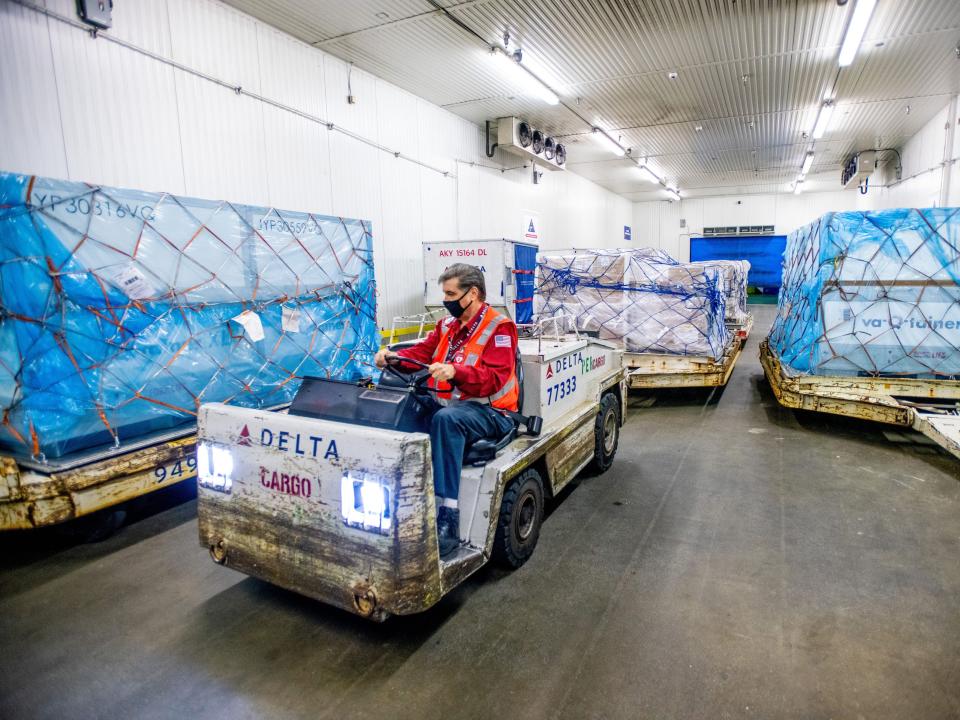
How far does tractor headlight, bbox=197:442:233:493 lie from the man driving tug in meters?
1.01

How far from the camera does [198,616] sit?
117 inches

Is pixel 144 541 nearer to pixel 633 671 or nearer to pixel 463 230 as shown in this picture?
pixel 633 671

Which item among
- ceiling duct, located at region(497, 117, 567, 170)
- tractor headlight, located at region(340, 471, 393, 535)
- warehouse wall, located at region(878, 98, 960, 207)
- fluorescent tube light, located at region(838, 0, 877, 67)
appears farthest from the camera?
ceiling duct, located at region(497, 117, 567, 170)

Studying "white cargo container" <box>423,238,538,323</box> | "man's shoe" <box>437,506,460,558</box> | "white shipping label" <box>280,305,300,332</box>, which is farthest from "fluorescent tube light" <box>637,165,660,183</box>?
"man's shoe" <box>437,506,460,558</box>

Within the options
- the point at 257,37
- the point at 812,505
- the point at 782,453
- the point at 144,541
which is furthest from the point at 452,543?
the point at 257,37

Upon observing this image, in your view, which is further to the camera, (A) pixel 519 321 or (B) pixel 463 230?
(B) pixel 463 230

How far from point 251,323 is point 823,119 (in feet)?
41.7

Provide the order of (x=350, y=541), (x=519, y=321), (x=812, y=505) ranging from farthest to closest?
(x=519, y=321), (x=812, y=505), (x=350, y=541)

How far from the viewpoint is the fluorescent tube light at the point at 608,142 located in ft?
42.7

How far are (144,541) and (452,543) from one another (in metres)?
2.46

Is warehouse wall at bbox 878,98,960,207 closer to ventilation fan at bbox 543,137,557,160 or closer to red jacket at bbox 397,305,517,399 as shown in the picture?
ventilation fan at bbox 543,137,557,160

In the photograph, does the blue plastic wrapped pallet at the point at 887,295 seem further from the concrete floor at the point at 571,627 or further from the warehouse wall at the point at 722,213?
the warehouse wall at the point at 722,213

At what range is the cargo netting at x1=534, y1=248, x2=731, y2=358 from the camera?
282 inches

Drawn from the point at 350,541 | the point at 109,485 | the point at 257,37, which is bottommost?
the point at 109,485
